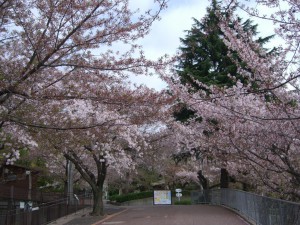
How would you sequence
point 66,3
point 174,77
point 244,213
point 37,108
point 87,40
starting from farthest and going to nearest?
point 244,213, point 174,77, point 37,108, point 87,40, point 66,3

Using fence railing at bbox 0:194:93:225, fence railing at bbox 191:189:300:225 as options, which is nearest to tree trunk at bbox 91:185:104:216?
fence railing at bbox 0:194:93:225

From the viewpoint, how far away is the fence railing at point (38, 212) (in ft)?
47.9

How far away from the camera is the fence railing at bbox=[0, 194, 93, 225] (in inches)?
575

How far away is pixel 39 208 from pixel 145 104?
9899mm

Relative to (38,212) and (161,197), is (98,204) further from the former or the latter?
(161,197)

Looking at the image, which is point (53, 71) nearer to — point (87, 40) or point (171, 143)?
point (87, 40)

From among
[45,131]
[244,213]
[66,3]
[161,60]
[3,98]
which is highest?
[66,3]

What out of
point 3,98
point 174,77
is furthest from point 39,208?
point 3,98

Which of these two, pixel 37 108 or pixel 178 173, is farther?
pixel 178 173

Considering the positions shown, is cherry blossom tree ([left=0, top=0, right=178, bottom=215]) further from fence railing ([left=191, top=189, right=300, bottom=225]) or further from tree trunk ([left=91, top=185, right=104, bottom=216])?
tree trunk ([left=91, top=185, right=104, bottom=216])

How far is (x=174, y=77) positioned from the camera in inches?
655

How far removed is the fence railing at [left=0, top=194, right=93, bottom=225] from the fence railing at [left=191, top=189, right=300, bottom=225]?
8.62m

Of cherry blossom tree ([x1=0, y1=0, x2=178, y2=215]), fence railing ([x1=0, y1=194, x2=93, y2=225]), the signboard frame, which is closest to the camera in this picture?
cherry blossom tree ([x1=0, y1=0, x2=178, y2=215])

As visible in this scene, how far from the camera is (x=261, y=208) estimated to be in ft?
44.3
